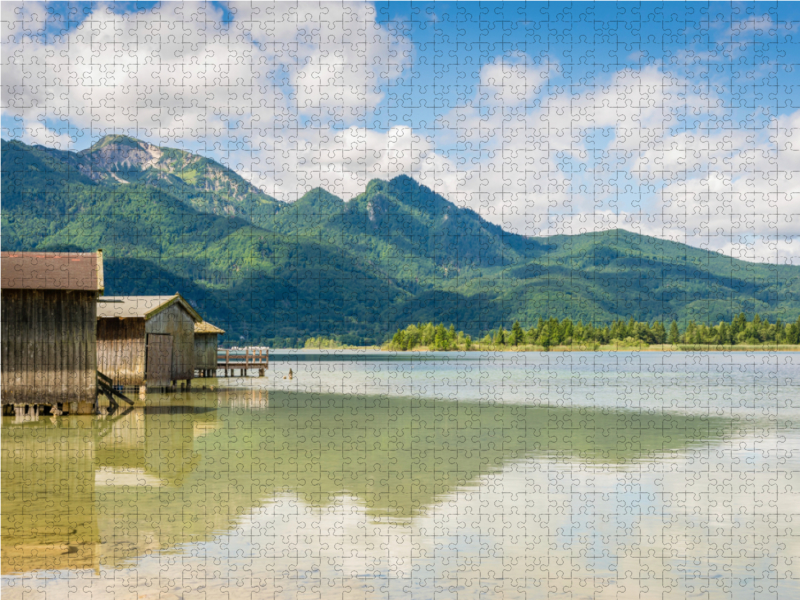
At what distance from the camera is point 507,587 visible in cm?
1043

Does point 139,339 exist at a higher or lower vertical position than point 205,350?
higher

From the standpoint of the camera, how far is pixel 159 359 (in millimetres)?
46125

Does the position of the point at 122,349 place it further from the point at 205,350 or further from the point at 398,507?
the point at 398,507

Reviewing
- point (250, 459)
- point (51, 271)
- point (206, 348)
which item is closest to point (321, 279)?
point (206, 348)

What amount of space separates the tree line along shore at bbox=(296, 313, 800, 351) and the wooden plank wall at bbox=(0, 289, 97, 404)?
111 m

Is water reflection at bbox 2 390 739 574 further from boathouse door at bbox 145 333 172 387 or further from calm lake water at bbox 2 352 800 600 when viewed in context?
boathouse door at bbox 145 333 172 387

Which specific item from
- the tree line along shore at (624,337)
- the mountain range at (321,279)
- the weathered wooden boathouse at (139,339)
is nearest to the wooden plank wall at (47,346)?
the weathered wooden boathouse at (139,339)

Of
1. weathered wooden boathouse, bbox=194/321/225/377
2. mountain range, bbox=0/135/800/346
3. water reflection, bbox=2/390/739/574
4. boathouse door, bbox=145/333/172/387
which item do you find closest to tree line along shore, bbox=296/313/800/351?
mountain range, bbox=0/135/800/346

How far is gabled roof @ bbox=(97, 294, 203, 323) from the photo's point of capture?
4147 cm

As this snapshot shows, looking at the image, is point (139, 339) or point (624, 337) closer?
point (139, 339)

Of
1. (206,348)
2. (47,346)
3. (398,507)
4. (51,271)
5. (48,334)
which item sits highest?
(51,271)

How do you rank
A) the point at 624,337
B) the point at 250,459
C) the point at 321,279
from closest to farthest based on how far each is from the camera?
the point at 250,459
the point at 624,337
the point at 321,279

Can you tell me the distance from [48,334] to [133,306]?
14342 millimetres

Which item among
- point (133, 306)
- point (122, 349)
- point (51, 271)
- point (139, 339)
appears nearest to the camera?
point (51, 271)
